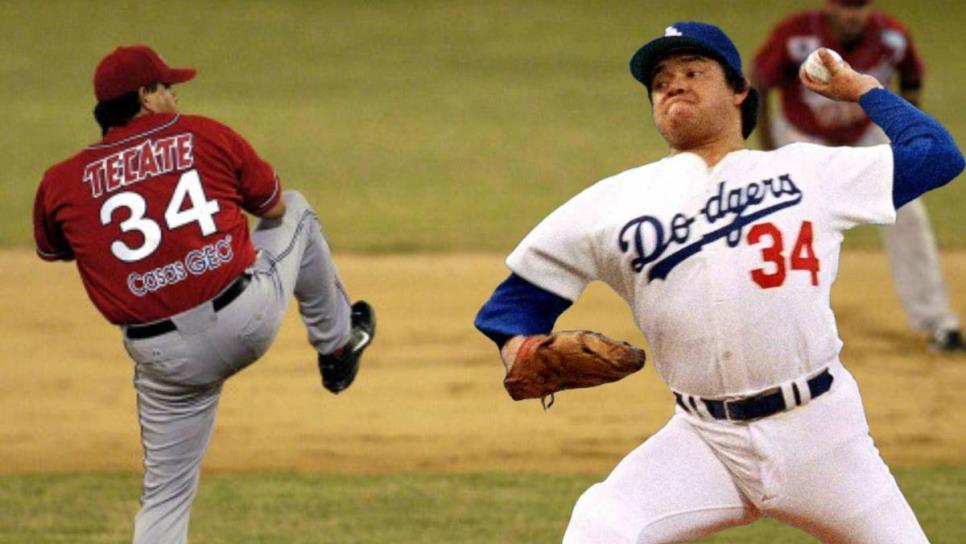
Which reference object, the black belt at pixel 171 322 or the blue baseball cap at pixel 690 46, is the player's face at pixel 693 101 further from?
the black belt at pixel 171 322

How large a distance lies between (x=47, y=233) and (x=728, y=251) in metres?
2.58

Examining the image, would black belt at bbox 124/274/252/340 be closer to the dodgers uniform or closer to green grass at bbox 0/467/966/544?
green grass at bbox 0/467/966/544

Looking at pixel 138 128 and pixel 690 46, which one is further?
pixel 138 128

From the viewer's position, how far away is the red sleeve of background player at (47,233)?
18.1ft

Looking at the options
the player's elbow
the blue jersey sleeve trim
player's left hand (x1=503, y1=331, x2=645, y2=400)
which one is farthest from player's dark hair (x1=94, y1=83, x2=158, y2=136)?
the player's elbow

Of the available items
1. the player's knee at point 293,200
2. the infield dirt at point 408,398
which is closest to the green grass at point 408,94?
the infield dirt at point 408,398

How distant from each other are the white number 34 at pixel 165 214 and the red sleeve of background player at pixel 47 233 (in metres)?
0.25

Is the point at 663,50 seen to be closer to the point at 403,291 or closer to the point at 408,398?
the point at 408,398

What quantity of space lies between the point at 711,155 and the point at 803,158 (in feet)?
0.77

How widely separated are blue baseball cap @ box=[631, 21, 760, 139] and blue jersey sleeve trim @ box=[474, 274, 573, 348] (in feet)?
2.13

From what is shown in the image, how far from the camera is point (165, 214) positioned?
17.6 feet

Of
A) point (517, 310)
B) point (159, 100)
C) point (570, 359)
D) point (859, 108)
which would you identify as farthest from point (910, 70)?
point (570, 359)

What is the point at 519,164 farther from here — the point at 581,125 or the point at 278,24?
the point at 278,24

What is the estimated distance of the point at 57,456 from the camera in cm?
787
